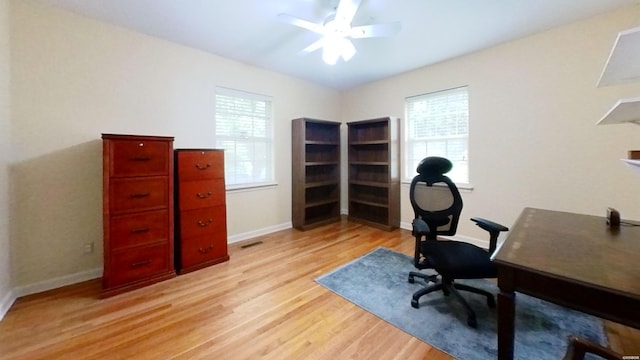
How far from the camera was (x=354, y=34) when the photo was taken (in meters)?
2.21

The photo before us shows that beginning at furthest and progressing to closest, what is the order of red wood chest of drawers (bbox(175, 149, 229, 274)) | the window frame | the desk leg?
the window frame
red wood chest of drawers (bbox(175, 149, 229, 274))
the desk leg

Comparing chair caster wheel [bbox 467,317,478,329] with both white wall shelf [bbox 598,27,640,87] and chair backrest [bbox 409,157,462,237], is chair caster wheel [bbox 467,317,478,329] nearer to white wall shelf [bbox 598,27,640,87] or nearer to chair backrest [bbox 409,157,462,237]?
chair backrest [bbox 409,157,462,237]

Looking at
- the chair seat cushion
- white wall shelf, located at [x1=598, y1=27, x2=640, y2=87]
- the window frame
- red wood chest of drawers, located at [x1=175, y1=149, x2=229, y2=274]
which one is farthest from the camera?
the window frame

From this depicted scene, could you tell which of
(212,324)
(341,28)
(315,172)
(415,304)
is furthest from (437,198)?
(315,172)

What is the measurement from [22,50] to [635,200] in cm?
551

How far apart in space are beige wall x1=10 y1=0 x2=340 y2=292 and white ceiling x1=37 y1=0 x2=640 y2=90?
21cm

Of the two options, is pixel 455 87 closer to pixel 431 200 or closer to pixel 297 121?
pixel 431 200

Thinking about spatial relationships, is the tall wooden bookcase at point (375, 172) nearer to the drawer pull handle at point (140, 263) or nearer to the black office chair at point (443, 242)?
the black office chair at point (443, 242)

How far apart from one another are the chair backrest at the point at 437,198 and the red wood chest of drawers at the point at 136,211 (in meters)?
2.36

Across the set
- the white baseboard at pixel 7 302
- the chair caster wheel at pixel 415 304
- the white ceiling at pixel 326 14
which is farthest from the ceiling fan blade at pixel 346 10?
the white baseboard at pixel 7 302

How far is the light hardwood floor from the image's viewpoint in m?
1.48

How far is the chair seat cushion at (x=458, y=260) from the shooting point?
1641mm

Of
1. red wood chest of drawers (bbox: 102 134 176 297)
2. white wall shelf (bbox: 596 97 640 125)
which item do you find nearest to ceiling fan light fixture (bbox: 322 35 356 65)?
red wood chest of drawers (bbox: 102 134 176 297)

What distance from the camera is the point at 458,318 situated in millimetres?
1779
